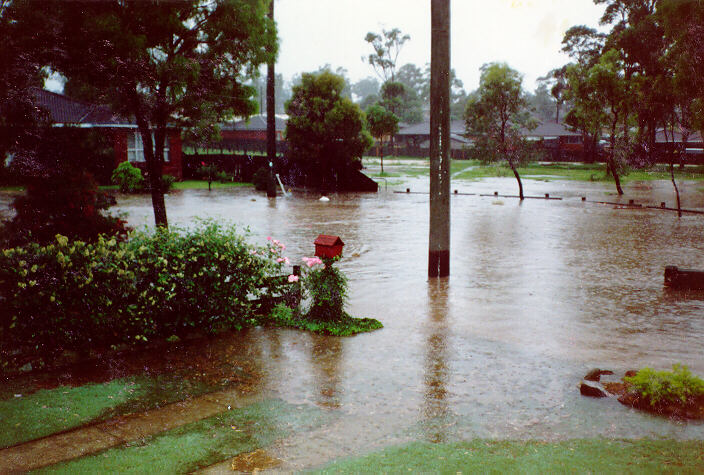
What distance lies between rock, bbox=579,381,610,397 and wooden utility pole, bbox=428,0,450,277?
5748 mm

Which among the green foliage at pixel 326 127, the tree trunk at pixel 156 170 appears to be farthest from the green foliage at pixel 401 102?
the tree trunk at pixel 156 170

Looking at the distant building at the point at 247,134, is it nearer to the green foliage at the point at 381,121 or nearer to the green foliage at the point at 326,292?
the green foliage at the point at 381,121

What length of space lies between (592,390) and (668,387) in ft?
2.15

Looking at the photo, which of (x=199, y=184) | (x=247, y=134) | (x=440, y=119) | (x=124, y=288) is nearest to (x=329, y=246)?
(x=124, y=288)

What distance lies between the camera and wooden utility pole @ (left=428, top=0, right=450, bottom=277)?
445 inches

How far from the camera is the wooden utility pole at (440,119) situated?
37.1 feet

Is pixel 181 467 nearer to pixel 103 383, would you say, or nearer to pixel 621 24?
pixel 103 383

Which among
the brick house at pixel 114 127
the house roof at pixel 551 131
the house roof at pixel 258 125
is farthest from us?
the house roof at pixel 551 131

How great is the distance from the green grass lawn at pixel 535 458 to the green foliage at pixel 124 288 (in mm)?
3470

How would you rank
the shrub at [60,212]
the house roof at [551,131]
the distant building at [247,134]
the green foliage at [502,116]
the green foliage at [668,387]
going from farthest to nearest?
the house roof at [551,131], the distant building at [247,134], the green foliage at [502,116], the shrub at [60,212], the green foliage at [668,387]

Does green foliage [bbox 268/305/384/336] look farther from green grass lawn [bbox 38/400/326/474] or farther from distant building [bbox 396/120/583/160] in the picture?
distant building [bbox 396/120/583/160]

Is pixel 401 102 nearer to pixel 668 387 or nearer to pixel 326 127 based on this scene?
pixel 326 127

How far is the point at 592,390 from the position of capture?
623 cm

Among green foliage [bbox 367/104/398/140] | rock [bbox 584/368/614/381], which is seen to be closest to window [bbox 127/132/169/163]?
green foliage [bbox 367/104/398/140]
